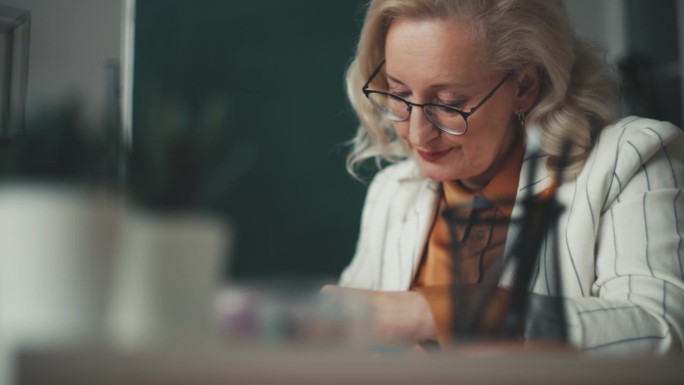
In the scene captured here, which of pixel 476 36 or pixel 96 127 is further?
pixel 476 36

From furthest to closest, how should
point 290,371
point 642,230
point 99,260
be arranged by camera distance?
1. point 642,230
2. point 99,260
3. point 290,371

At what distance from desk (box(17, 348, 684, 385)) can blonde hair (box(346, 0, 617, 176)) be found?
1.44ft

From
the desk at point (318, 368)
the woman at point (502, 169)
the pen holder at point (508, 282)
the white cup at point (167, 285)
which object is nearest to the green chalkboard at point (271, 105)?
the woman at point (502, 169)

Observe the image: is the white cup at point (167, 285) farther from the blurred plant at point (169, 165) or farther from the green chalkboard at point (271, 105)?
the green chalkboard at point (271, 105)

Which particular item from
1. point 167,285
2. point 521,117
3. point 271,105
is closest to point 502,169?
point 521,117

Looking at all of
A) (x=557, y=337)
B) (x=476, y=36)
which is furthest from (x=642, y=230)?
(x=476, y=36)

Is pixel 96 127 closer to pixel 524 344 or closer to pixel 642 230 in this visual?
pixel 524 344

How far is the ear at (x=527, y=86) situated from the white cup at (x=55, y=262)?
444 millimetres

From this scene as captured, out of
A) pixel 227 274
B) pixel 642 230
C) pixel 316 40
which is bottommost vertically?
pixel 227 274

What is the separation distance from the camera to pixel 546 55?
2.12 feet

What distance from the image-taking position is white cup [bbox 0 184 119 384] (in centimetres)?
34

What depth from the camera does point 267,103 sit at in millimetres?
800

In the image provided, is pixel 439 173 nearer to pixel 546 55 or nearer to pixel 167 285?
pixel 546 55

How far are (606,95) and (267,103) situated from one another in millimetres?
375
